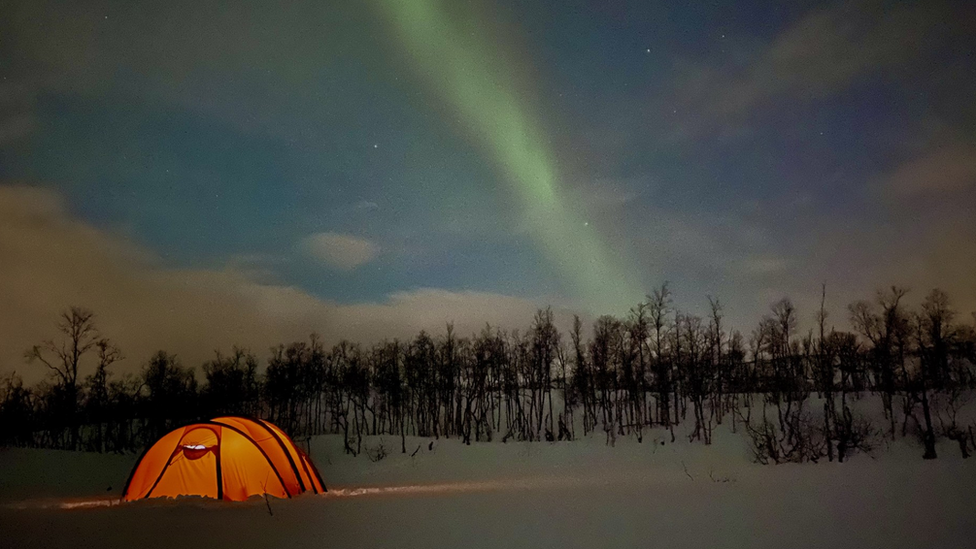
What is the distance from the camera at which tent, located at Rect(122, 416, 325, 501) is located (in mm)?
12891

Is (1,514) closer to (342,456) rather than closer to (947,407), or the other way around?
(342,456)

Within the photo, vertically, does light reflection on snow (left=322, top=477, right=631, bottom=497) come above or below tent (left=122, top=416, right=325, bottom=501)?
below

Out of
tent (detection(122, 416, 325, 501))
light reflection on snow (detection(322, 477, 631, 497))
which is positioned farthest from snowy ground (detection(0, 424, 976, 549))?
tent (detection(122, 416, 325, 501))

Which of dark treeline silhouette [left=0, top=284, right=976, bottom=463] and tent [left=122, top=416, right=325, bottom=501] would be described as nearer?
tent [left=122, top=416, right=325, bottom=501]

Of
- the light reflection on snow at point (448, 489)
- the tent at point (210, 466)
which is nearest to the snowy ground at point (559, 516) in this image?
the light reflection on snow at point (448, 489)

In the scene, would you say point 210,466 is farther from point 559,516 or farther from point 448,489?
point 559,516

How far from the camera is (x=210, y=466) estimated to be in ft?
42.5

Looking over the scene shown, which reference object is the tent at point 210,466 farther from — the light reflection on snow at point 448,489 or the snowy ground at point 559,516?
the light reflection on snow at point 448,489

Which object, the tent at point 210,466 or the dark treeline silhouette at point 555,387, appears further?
the dark treeline silhouette at point 555,387

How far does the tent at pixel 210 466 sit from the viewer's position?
12891mm

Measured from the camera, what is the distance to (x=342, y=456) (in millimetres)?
37625

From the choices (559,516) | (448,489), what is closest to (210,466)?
(448,489)

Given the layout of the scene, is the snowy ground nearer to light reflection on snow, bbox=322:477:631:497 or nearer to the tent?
light reflection on snow, bbox=322:477:631:497

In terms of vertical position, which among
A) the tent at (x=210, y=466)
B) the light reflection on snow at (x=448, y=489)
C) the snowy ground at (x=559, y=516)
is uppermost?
the tent at (x=210, y=466)
